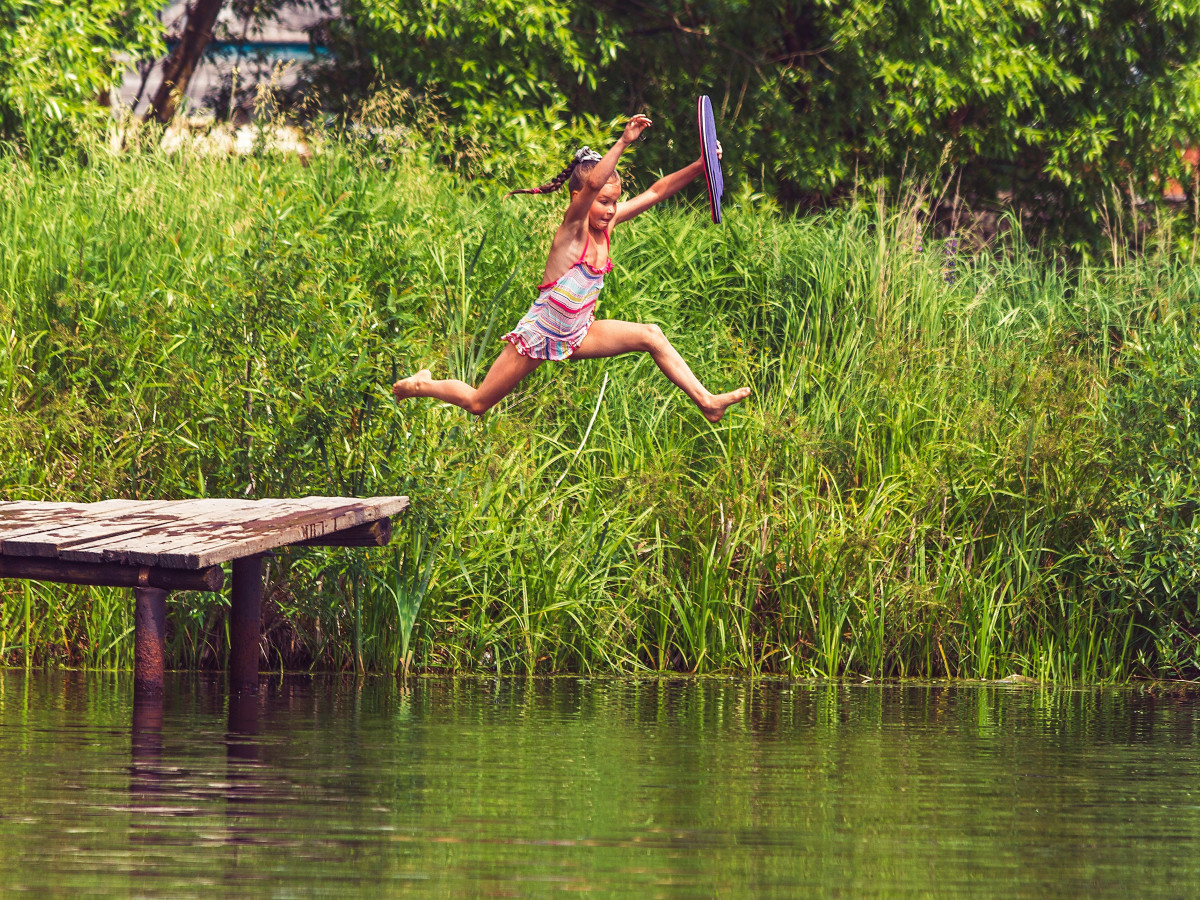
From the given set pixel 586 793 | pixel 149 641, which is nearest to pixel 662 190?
pixel 586 793

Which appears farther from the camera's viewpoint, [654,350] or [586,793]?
[654,350]

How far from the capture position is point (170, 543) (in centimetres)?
808

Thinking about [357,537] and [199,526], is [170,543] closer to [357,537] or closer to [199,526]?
[199,526]

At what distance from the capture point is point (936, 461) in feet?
38.2

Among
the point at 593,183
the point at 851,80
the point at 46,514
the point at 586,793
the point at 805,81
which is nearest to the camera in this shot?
the point at 586,793

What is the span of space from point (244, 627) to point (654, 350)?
328 centimetres

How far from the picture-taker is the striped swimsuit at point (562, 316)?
24.8 feet

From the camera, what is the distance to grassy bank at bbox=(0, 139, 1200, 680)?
413 inches

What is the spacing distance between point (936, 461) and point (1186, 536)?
1656 millimetres

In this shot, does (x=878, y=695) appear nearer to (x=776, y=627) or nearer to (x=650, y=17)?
(x=776, y=627)

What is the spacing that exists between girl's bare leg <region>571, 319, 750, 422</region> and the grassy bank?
269cm

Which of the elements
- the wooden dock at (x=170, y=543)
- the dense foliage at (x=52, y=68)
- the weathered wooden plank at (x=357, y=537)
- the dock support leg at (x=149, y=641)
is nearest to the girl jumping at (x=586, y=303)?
the wooden dock at (x=170, y=543)

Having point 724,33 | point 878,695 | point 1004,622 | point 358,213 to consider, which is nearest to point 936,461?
point 1004,622

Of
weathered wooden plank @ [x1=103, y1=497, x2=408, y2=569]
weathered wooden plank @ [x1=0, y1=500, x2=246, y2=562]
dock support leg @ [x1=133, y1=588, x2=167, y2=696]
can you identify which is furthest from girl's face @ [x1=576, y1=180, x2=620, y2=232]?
dock support leg @ [x1=133, y1=588, x2=167, y2=696]
